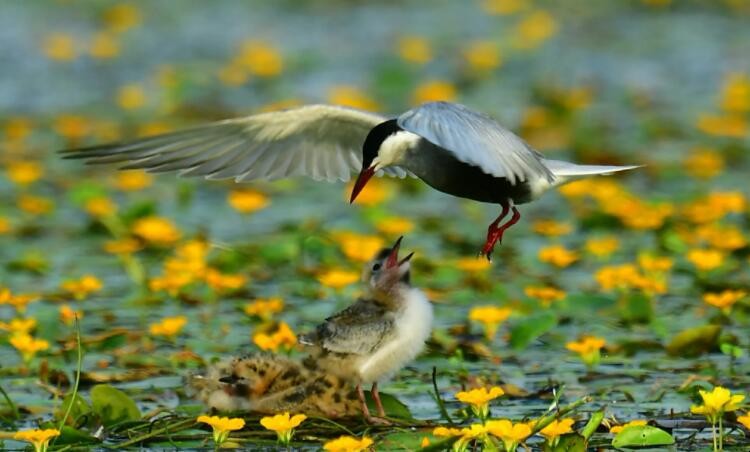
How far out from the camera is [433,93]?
12320mm

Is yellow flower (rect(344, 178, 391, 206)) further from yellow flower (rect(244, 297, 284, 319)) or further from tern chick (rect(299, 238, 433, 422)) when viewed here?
tern chick (rect(299, 238, 433, 422))

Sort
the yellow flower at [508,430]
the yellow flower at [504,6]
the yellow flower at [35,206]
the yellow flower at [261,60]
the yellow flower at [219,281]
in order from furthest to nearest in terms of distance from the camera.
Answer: the yellow flower at [504,6] < the yellow flower at [261,60] < the yellow flower at [35,206] < the yellow flower at [219,281] < the yellow flower at [508,430]

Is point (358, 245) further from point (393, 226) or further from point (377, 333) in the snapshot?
point (377, 333)

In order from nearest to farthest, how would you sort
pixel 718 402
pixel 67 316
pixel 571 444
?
pixel 718 402, pixel 571 444, pixel 67 316

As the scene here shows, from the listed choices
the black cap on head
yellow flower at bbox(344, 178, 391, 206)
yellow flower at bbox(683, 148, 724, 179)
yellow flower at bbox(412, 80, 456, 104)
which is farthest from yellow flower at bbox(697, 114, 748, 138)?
the black cap on head

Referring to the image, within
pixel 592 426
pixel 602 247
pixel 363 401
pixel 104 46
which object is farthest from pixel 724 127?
pixel 592 426

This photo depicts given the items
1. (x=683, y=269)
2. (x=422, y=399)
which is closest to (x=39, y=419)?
(x=422, y=399)

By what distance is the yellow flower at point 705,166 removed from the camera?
993 centimetres

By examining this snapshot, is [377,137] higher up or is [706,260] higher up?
[377,137]

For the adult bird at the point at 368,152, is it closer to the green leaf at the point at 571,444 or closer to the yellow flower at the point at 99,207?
the green leaf at the point at 571,444

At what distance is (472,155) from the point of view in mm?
5453

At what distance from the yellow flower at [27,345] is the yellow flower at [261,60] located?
24.5 ft

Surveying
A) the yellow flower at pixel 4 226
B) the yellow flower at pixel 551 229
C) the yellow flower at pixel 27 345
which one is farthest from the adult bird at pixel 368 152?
the yellow flower at pixel 4 226

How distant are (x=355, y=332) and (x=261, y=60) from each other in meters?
7.97
